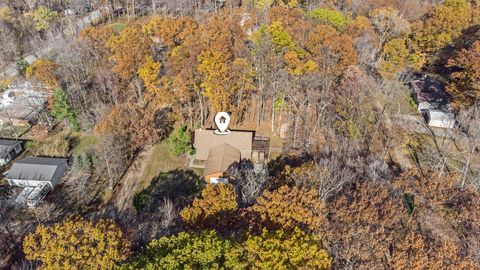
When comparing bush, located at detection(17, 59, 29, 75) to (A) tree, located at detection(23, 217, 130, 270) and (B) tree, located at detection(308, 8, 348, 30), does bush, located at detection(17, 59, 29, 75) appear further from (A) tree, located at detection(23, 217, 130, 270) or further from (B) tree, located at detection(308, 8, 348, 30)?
(B) tree, located at detection(308, 8, 348, 30)

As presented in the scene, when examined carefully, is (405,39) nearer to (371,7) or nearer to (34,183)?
(371,7)

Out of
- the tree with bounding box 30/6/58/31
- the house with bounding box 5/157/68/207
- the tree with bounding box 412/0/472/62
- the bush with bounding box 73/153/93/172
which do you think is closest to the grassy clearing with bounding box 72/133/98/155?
the bush with bounding box 73/153/93/172

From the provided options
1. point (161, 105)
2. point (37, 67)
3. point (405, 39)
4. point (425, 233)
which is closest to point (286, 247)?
point (425, 233)

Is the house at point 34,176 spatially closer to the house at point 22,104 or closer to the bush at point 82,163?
the bush at point 82,163

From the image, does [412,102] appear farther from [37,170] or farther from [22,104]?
[22,104]

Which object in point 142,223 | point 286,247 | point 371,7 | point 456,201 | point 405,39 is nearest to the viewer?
point 286,247
